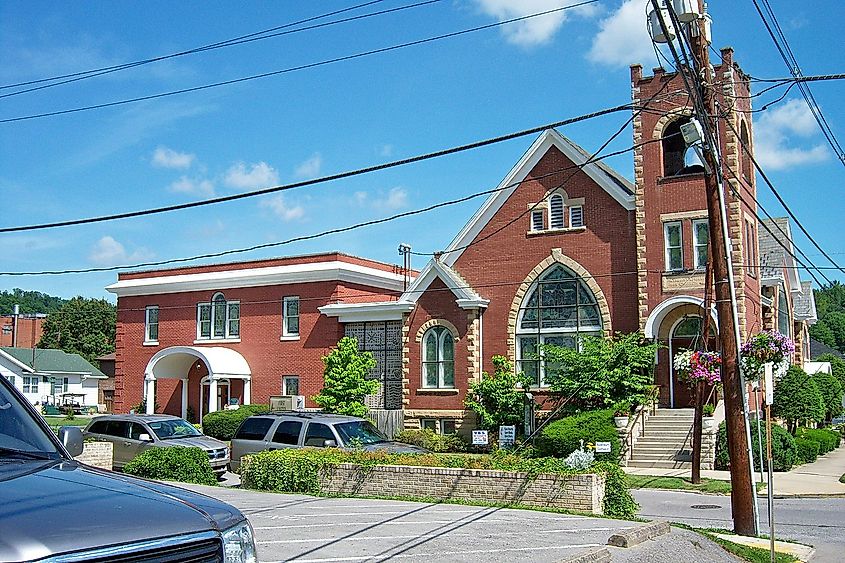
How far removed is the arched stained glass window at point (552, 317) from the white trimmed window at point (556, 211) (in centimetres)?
162

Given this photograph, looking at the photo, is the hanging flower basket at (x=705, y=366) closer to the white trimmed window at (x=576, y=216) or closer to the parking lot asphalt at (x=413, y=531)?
the parking lot asphalt at (x=413, y=531)

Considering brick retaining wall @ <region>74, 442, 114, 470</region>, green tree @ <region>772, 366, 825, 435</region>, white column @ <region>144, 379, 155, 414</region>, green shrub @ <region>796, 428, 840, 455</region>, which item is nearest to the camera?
brick retaining wall @ <region>74, 442, 114, 470</region>

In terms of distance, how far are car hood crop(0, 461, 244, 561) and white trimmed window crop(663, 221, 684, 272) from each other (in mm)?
27492

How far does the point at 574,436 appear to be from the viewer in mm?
27172

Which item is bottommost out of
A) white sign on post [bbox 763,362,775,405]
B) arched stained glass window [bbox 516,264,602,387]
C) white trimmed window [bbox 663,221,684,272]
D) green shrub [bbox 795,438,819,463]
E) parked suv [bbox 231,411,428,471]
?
green shrub [bbox 795,438,819,463]

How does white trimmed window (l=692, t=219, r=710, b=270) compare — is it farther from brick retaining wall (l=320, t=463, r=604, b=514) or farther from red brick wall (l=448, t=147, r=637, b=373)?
brick retaining wall (l=320, t=463, r=604, b=514)

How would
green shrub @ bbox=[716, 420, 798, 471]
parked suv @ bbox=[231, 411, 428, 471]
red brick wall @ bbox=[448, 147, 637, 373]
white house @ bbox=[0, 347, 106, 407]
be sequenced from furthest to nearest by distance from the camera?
white house @ bbox=[0, 347, 106, 407] < red brick wall @ bbox=[448, 147, 637, 373] < green shrub @ bbox=[716, 420, 798, 471] < parked suv @ bbox=[231, 411, 428, 471]

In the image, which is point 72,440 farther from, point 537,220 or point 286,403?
point 286,403

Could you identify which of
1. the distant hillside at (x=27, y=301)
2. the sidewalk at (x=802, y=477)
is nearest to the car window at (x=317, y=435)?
the sidewalk at (x=802, y=477)

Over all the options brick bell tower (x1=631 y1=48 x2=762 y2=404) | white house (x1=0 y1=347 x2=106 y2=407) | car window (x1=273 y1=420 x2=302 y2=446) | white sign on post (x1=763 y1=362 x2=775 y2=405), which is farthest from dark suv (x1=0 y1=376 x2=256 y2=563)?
white house (x1=0 y1=347 x2=106 y2=407)

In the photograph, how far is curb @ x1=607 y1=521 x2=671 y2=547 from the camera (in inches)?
428

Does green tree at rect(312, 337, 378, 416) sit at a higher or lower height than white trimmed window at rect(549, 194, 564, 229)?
lower

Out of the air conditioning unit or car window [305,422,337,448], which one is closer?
car window [305,422,337,448]

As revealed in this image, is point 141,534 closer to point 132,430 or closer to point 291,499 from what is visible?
point 291,499
